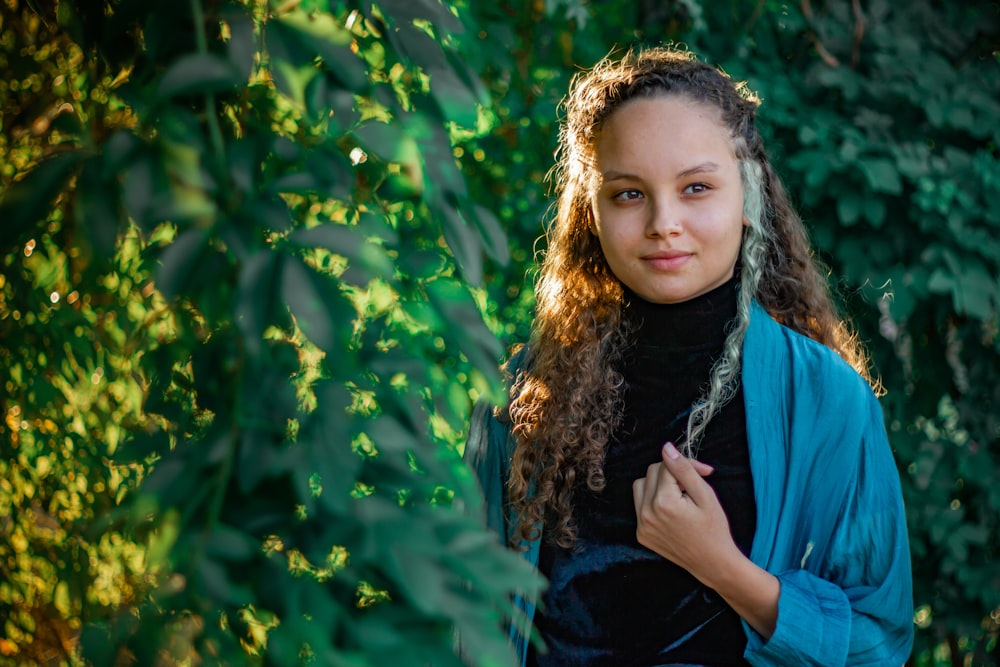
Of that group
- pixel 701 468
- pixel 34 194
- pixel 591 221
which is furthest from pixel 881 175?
pixel 34 194

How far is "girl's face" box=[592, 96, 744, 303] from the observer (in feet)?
4.80

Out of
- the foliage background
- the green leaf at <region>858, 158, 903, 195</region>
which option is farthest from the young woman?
the green leaf at <region>858, 158, 903, 195</region>

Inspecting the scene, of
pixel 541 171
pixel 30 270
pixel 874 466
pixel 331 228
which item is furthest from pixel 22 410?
pixel 541 171

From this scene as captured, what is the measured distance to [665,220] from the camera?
4.75 feet

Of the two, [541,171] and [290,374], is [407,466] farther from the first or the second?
[541,171]

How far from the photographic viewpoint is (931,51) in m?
2.59

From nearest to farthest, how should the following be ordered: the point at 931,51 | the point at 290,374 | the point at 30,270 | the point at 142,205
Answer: the point at 142,205 < the point at 290,374 < the point at 30,270 < the point at 931,51

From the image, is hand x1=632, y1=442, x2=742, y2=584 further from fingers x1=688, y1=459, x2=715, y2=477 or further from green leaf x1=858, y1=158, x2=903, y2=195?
green leaf x1=858, y1=158, x2=903, y2=195

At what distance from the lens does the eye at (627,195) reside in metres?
1.51

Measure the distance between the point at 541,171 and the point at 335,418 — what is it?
7.15 ft

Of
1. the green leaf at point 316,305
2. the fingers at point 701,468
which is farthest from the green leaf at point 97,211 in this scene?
the fingers at point 701,468

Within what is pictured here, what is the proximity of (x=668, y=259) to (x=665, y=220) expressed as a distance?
7 cm

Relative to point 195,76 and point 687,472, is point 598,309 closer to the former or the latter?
point 687,472

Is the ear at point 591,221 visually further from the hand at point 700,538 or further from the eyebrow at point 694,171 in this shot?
the hand at point 700,538
